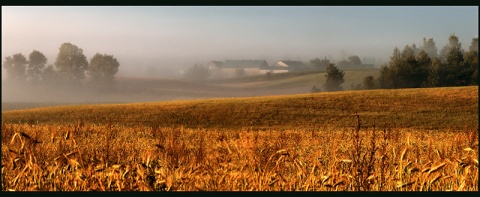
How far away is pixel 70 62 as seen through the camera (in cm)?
13712

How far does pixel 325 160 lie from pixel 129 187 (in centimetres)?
758

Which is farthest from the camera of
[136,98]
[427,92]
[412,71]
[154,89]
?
[154,89]

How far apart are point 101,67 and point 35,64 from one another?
1984 centimetres

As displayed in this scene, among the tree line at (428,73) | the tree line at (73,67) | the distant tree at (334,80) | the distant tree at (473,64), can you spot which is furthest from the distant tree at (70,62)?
the distant tree at (473,64)

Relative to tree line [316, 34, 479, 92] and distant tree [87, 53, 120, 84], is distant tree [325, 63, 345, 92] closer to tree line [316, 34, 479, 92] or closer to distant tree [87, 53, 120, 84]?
tree line [316, 34, 479, 92]

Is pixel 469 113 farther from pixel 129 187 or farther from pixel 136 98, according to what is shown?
pixel 136 98

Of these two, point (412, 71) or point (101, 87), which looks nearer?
point (412, 71)

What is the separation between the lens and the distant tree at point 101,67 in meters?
138

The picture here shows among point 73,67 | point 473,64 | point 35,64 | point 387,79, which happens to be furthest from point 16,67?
point 473,64

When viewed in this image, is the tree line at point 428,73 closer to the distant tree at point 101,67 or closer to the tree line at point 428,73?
the tree line at point 428,73

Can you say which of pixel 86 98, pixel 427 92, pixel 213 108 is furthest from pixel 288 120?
pixel 86 98

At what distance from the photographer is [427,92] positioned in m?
57.1

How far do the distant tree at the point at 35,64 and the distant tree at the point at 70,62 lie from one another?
9611mm

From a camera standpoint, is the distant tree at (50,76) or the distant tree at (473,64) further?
the distant tree at (50,76)
